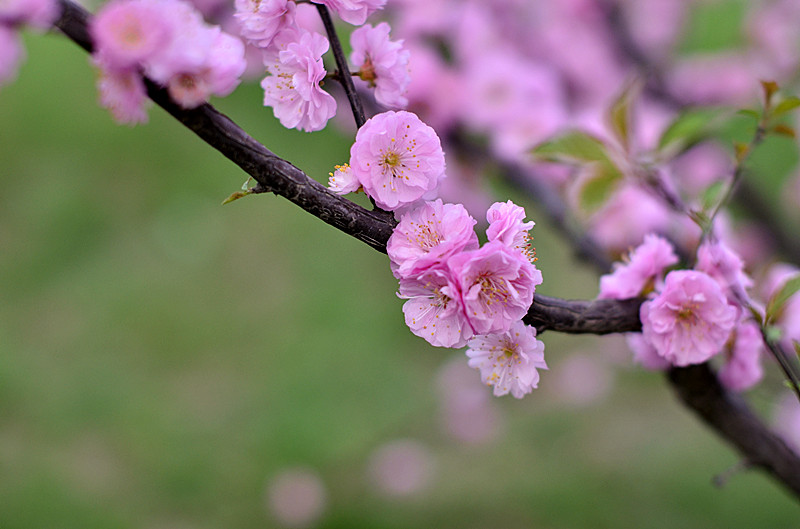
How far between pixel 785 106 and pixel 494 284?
44 cm

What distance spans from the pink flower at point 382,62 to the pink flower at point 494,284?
0.60 feet

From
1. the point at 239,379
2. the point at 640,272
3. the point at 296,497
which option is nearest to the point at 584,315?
the point at 640,272

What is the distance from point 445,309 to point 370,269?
1866 millimetres

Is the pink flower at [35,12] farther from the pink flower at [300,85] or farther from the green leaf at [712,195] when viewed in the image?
the green leaf at [712,195]

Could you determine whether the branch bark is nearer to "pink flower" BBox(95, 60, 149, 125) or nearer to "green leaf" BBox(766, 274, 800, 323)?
"pink flower" BBox(95, 60, 149, 125)

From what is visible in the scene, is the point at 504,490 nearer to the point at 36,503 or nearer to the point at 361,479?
the point at 361,479

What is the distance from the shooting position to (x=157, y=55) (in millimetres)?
440

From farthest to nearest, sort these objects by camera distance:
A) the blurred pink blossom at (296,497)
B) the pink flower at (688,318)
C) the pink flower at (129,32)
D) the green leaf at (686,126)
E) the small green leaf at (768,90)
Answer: the blurred pink blossom at (296,497)
the green leaf at (686,126)
the small green leaf at (768,90)
the pink flower at (688,318)
the pink flower at (129,32)

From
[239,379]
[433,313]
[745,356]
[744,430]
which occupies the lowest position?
[239,379]

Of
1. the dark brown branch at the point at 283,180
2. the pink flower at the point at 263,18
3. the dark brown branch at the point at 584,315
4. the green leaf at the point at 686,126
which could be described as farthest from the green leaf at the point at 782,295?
the pink flower at the point at 263,18

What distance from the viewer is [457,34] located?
60.1 inches

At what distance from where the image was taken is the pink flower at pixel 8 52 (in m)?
0.47

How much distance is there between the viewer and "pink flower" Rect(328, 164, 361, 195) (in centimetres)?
47

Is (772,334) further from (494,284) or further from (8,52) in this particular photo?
(8,52)
